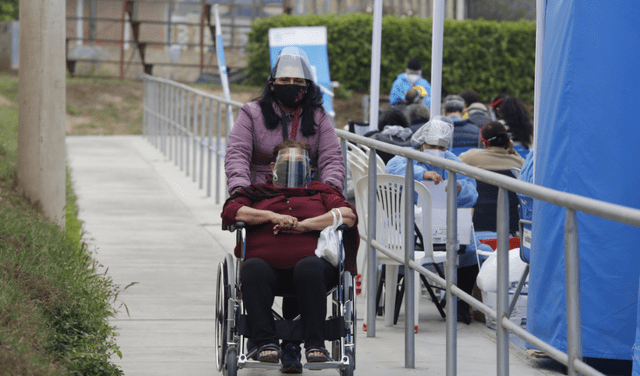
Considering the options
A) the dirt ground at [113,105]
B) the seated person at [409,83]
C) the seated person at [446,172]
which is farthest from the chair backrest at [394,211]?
the dirt ground at [113,105]

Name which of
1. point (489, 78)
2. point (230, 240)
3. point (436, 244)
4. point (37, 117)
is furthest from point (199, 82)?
point (436, 244)

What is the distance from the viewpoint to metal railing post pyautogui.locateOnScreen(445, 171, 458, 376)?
4.50 meters

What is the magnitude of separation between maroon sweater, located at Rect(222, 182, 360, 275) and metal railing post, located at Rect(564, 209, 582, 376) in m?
1.54

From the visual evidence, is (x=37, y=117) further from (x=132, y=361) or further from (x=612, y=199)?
(x=612, y=199)

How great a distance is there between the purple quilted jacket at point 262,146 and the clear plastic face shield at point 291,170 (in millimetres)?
211

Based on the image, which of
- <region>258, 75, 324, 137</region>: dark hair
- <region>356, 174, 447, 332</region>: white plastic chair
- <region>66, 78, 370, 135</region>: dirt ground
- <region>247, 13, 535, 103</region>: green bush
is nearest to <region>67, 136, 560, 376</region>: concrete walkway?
<region>356, 174, 447, 332</region>: white plastic chair

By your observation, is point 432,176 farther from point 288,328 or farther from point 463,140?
point 463,140

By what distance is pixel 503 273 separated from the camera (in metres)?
3.82

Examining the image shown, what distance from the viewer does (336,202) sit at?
4586 mm

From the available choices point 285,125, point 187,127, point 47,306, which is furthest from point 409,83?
point 47,306

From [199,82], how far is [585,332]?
2162cm

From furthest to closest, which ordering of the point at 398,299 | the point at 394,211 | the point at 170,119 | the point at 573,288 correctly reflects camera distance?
the point at 170,119 < the point at 398,299 < the point at 394,211 < the point at 573,288

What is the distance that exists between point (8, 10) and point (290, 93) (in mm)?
25692

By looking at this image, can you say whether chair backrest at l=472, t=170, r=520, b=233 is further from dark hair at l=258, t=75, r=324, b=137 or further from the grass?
the grass
